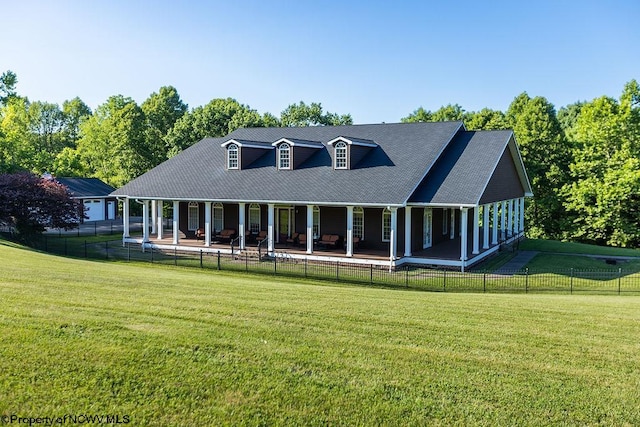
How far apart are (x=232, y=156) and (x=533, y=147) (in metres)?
25.9

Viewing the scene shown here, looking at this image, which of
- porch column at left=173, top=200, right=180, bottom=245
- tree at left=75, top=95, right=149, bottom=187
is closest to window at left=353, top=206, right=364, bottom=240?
porch column at left=173, top=200, right=180, bottom=245

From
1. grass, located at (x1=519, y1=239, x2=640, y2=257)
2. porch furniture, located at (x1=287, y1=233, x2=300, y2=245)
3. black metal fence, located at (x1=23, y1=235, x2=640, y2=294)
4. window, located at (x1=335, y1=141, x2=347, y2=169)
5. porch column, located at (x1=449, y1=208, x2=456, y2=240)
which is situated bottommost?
black metal fence, located at (x1=23, y1=235, x2=640, y2=294)

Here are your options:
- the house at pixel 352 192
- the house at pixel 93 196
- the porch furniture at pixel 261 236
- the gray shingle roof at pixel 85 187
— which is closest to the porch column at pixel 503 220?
the house at pixel 352 192

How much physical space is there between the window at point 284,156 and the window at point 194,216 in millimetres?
6587

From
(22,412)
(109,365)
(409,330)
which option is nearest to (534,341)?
(409,330)

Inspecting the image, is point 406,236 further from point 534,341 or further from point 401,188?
point 534,341

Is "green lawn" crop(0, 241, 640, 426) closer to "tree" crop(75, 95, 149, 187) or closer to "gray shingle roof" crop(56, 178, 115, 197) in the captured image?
"gray shingle roof" crop(56, 178, 115, 197)

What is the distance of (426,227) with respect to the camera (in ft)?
105

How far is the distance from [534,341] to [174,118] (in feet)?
212

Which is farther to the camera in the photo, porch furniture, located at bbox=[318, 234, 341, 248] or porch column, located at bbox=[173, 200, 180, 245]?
porch column, located at bbox=[173, 200, 180, 245]

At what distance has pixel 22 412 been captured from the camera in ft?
22.2

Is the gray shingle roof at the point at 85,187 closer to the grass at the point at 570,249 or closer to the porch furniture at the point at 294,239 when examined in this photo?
the porch furniture at the point at 294,239

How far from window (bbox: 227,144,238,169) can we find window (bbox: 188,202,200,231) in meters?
3.46

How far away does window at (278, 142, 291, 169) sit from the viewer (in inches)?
1316
